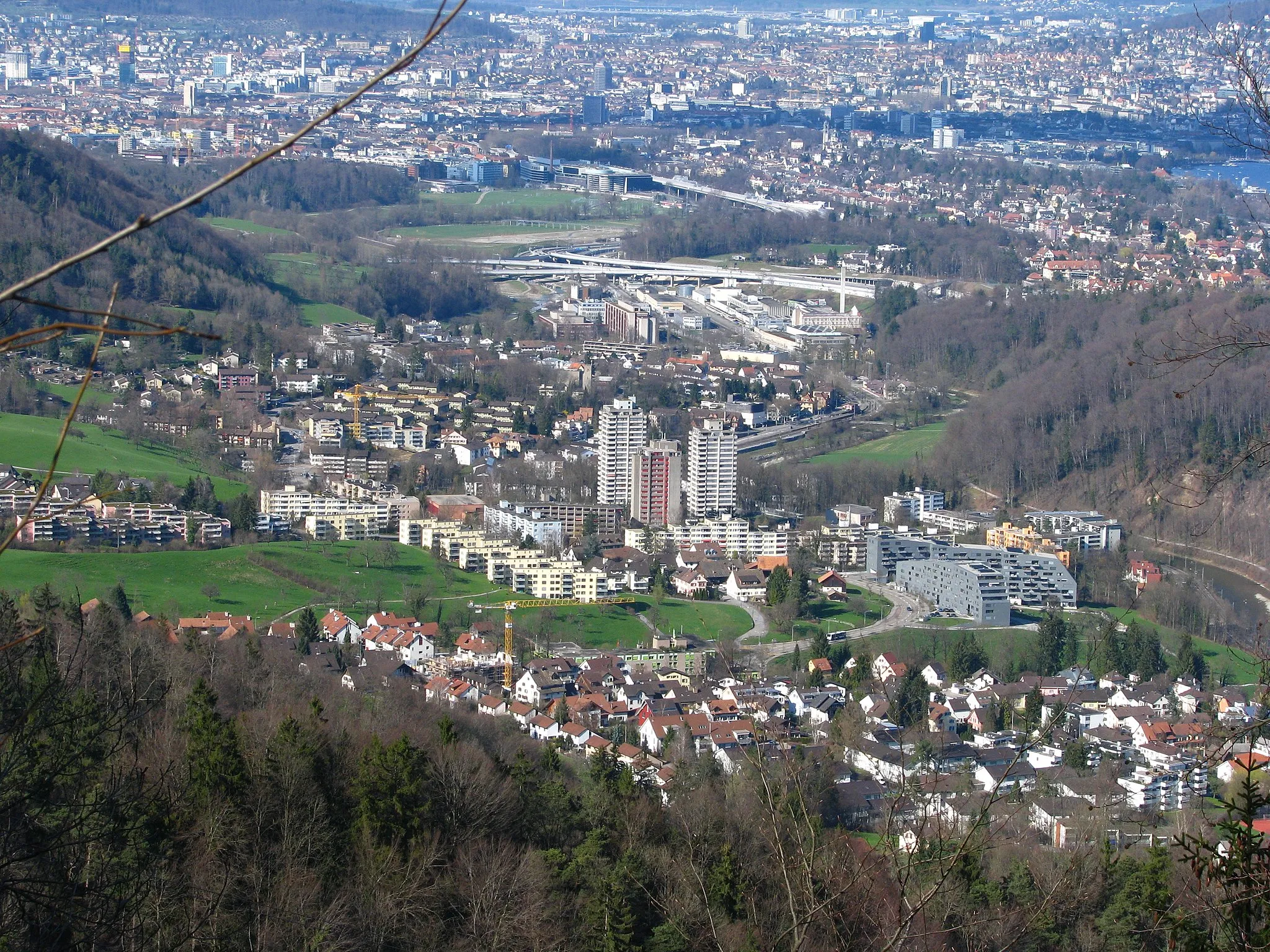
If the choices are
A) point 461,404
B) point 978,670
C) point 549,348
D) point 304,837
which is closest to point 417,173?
point 549,348

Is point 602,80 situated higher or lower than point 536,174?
higher

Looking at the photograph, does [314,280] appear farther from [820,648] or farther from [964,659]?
[964,659]

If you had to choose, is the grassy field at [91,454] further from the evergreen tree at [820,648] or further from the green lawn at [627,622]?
the evergreen tree at [820,648]

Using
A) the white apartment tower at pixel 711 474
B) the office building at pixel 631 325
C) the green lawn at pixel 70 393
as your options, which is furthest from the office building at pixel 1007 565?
the office building at pixel 631 325

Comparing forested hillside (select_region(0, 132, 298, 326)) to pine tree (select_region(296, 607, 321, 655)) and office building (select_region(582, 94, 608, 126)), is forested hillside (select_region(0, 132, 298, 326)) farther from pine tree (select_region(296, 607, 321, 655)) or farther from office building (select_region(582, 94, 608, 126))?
office building (select_region(582, 94, 608, 126))

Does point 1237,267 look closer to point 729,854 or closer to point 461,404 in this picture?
point 461,404

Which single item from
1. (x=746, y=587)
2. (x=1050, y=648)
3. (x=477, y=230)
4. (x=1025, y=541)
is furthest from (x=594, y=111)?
(x=1050, y=648)
